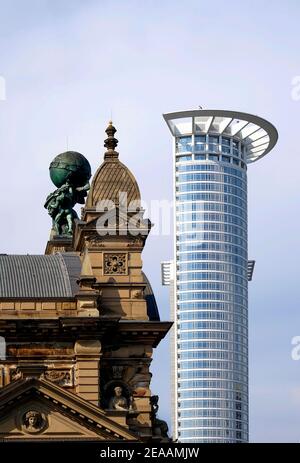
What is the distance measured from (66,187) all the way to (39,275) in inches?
680

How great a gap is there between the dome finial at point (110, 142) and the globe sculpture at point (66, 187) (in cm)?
1298

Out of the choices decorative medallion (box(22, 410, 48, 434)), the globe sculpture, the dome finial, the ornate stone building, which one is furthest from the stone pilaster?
the globe sculpture

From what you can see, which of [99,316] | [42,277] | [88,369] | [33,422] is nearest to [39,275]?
[42,277]

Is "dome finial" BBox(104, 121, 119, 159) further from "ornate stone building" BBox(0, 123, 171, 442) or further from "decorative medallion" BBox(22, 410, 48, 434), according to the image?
"decorative medallion" BBox(22, 410, 48, 434)

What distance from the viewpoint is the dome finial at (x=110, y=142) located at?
91688 mm

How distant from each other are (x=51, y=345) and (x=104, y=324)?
10.1ft

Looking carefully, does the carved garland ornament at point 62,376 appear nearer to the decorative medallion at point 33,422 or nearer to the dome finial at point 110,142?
the decorative medallion at point 33,422

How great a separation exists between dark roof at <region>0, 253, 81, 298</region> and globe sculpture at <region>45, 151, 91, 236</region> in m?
12.8

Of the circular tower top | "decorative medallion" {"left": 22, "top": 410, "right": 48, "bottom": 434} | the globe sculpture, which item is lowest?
"decorative medallion" {"left": 22, "top": 410, "right": 48, "bottom": 434}

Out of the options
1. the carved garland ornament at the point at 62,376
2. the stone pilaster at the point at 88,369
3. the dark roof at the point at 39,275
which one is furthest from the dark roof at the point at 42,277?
the carved garland ornament at the point at 62,376

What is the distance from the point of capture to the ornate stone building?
86.5 metres
